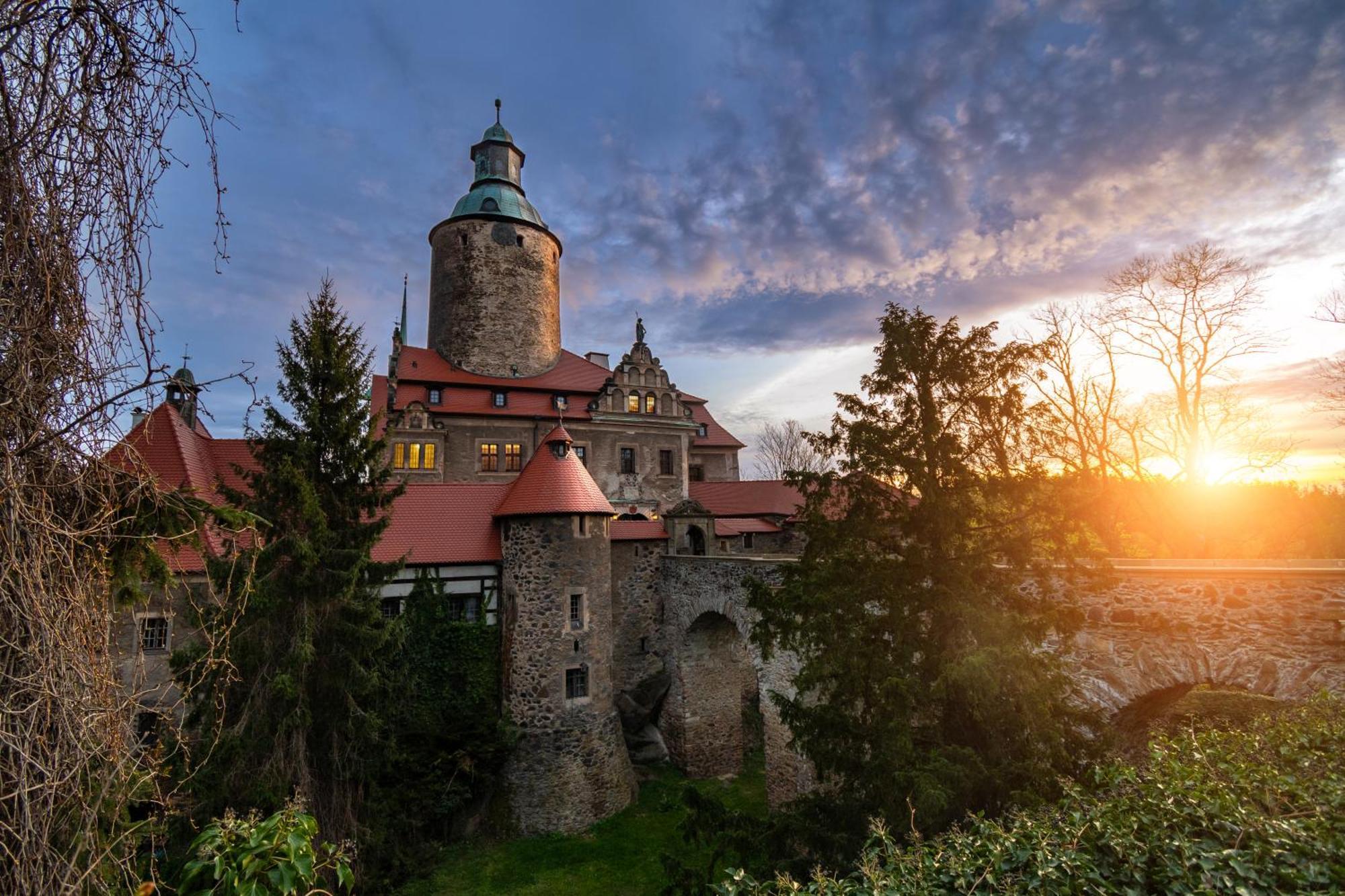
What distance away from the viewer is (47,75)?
7.84ft

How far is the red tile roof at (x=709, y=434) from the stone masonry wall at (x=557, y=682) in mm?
13625

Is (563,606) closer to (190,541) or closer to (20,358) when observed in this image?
(190,541)

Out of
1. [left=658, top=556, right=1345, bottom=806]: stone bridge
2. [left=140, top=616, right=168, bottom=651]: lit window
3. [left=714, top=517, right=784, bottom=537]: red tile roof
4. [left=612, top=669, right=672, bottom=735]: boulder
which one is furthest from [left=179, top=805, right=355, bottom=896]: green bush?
[left=714, top=517, right=784, bottom=537]: red tile roof

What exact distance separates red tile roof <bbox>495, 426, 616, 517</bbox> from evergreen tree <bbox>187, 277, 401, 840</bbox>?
3.47m

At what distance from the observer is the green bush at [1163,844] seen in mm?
2992

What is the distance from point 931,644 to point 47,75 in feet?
25.6

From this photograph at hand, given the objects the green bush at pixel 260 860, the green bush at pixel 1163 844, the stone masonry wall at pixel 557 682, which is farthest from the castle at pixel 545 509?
the green bush at pixel 1163 844

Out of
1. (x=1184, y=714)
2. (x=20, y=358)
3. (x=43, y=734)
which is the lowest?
(x=1184, y=714)

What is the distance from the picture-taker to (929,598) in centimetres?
651

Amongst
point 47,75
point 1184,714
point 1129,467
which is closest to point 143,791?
point 47,75

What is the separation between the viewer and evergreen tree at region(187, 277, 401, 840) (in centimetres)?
995

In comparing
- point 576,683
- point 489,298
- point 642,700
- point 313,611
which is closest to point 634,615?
point 642,700

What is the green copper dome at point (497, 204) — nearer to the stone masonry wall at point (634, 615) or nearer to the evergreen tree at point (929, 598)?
the stone masonry wall at point (634, 615)

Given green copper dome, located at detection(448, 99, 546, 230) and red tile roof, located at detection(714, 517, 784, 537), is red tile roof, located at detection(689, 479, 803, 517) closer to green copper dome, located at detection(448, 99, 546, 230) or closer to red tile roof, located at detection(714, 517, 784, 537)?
red tile roof, located at detection(714, 517, 784, 537)
